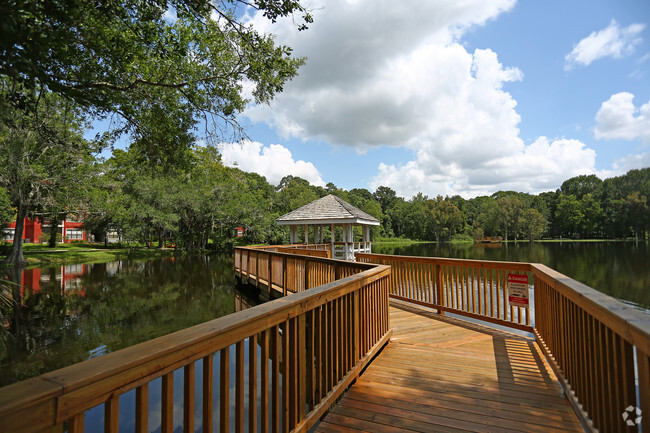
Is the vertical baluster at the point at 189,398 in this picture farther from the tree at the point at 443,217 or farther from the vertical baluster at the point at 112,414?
the tree at the point at 443,217

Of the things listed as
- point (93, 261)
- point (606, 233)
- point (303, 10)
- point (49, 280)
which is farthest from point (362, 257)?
point (606, 233)

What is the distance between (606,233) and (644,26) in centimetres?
7350

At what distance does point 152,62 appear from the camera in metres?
6.38

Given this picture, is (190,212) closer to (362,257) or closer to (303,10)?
(362,257)

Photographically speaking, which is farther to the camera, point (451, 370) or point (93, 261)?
point (93, 261)

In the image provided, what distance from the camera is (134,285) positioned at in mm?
13836

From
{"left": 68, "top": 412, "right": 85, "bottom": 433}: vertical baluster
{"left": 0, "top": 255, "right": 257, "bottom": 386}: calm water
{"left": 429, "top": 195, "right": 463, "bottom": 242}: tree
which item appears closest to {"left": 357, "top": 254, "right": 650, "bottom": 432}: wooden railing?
{"left": 68, "top": 412, "right": 85, "bottom": 433}: vertical baluster

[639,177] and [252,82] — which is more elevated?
[639,177]

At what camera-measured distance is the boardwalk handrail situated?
3.20ft

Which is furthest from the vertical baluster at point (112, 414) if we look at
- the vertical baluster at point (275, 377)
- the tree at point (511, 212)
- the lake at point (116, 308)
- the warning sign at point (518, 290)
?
the tree at point (511, 212)

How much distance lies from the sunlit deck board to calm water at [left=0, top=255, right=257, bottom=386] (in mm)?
4100

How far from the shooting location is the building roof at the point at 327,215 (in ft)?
62.4

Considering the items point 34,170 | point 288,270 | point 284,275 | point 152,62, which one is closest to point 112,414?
point 152,62

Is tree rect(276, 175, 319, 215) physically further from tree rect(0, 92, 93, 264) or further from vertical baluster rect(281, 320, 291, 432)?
vertical baluster rect(281, 320, 291, 432)
